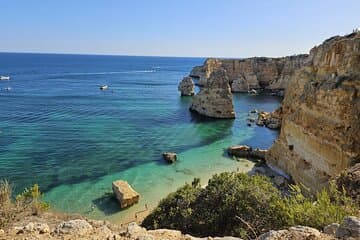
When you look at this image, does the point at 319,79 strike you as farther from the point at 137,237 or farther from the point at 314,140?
the point at 137,237

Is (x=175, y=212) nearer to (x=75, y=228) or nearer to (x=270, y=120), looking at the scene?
(x=75, y=228)

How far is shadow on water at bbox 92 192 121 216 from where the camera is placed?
16.8 m

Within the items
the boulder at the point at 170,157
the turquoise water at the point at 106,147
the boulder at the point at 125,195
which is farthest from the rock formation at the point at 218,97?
the boulder at the point at 125,195

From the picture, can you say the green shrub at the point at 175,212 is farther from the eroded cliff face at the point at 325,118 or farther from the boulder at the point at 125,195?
the eroded cliff face at the point at 325,118

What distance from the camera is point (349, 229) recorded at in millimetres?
5488

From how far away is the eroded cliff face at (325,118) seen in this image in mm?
14922

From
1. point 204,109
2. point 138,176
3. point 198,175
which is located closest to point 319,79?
point 198,175

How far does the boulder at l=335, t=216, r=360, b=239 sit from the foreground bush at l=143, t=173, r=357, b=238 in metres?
1.15

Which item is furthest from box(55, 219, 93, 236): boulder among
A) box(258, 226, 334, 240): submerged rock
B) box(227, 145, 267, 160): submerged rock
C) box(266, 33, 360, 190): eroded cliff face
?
box(227, 145, 267, 160): submerged rock

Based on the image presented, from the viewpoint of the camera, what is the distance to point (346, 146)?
573 inches

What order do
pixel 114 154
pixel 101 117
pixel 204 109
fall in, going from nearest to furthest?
1. pixel 114 154
2. pixel 101 117
3. pixel 204 109

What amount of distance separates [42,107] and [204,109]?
78.0ft

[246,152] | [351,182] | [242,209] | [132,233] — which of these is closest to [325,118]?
[351,182]

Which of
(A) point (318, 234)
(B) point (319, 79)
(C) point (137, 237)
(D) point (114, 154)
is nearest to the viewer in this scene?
(A) point (318, 234)
